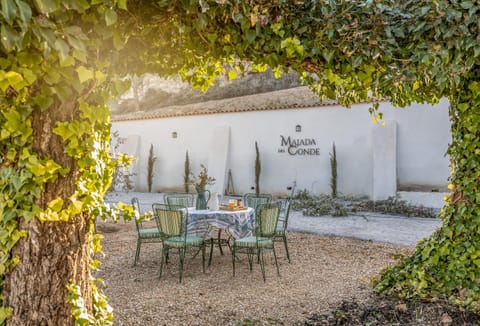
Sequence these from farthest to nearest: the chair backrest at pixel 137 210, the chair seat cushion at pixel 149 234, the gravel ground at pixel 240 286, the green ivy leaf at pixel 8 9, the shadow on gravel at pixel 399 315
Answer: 1. the chair seat cushion at pixel 149 234
2. the gravel ground at pixel 240 286
3. the shadow on gravel at pixel 399 315
4. the chair backrest at pixel 137 210
5. the green ivy leaf at pixel 8 9

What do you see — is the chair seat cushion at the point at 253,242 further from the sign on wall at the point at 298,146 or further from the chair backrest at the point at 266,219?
the sign on wall at the point at 298,146

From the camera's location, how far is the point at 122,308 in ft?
11.5

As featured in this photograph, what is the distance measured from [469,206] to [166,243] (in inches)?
124

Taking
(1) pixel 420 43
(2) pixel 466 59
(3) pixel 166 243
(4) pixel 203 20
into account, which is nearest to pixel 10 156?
(4) pixel 203 20

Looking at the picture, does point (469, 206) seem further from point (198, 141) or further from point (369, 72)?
point (198, 141)

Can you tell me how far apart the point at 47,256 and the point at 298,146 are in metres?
10.9

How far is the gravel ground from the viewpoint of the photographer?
3350 mm

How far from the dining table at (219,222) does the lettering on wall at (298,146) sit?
24.7 feet

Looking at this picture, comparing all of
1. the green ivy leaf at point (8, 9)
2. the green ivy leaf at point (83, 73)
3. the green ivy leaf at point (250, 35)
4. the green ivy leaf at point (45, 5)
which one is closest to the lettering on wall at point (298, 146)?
the green ivy leaf at point (250, 35)

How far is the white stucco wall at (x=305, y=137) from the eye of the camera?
10.6 m

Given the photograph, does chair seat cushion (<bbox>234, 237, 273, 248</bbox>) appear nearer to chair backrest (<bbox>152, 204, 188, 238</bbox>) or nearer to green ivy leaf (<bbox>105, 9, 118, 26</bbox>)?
chair backrest (<bbox>152, 204, 188, 238</bbox>)

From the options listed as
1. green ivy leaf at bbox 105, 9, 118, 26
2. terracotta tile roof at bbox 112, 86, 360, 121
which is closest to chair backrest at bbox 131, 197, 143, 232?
green ivy leaf at bbox 105, 9, 118, 26

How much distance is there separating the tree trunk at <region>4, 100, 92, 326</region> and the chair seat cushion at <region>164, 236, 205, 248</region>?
104 inches

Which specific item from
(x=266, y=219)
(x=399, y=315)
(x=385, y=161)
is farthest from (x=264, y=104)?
(x=399, y=315)
